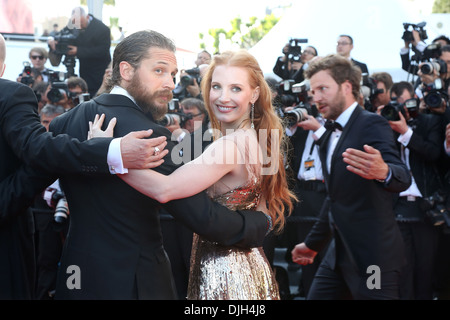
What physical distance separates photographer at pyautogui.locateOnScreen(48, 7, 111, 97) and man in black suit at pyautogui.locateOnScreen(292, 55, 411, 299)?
3.17 meters

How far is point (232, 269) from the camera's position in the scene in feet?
9.29

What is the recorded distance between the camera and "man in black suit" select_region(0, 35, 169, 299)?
2412mm

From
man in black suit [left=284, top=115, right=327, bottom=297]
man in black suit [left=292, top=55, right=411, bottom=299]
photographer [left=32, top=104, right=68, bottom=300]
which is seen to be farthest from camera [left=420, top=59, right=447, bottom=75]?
photographer [left=32, top=104, right=68, bottom=300]

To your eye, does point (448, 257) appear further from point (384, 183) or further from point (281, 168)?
point (281, 168)

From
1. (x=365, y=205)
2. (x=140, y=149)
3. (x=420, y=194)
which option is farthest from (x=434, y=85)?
(x=140, y=149)

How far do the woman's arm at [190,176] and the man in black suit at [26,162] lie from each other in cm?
7

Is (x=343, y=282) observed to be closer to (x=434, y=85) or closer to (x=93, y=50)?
(x=434, y=85)

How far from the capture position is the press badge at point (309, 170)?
18.4ft

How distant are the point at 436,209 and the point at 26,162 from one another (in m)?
3.47

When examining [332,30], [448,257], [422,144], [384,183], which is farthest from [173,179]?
[332,30]

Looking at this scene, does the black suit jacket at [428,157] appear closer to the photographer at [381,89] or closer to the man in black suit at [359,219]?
the photographer at [381,89]

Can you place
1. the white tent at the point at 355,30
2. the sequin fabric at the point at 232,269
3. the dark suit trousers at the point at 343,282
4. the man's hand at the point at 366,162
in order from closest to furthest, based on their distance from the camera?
the sequin fabric at the point at 232,269, the man's hand at the point at 366,162, the dark suit trousers at the point at 343,282, the white tent at the point at 355,30

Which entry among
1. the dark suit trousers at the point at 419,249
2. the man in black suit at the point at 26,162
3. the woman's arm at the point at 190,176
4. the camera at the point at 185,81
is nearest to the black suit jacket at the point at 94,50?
the camera at the point at 185,81

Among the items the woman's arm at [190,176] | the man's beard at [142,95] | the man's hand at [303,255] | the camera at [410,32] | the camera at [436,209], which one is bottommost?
the man's hand at [303,255]
